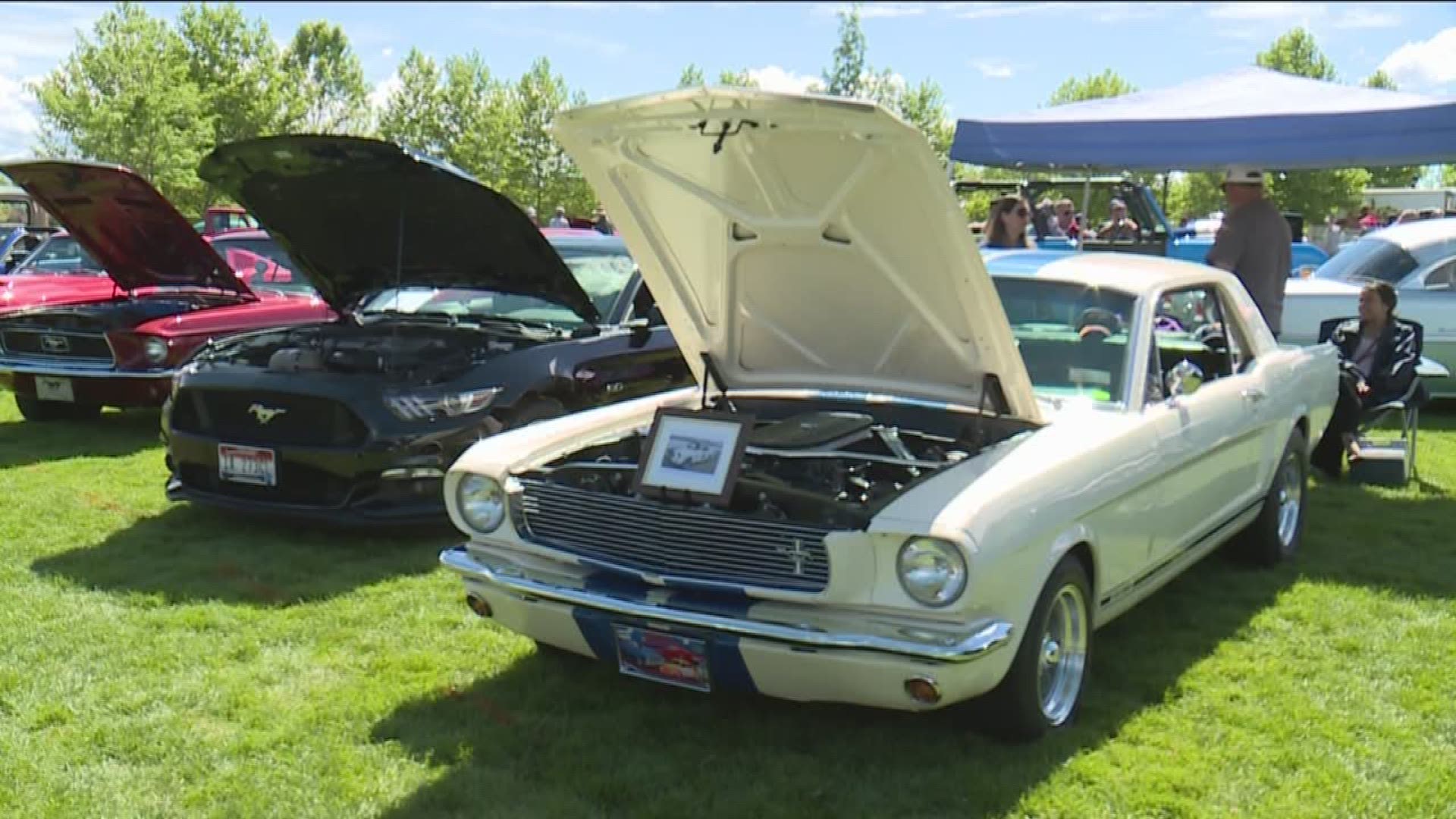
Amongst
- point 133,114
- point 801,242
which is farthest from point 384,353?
point 133,114

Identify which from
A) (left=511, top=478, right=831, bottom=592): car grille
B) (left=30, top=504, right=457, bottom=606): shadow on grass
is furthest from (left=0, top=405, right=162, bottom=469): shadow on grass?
(left=511, top=478, right=831, bottom=592): car grille

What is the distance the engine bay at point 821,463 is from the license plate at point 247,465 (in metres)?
2.04

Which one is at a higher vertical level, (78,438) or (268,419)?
(268,419)

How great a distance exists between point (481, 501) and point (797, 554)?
1165 millimetres

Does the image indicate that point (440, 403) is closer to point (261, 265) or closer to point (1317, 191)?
point (261, 265)

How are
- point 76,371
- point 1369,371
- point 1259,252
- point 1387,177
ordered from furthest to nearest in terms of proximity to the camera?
point 1387,177, point 76,371, point 1369,371, point 1259,252

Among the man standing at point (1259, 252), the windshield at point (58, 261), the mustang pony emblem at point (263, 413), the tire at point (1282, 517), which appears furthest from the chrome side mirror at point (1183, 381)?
the windshield at point (58, 261)

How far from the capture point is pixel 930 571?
10.8 ft

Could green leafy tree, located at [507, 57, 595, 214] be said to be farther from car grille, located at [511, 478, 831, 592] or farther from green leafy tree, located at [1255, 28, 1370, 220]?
car grille, located at [511, 478, 831, 592]

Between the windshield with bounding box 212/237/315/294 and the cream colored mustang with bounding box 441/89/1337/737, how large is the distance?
5600 millimetres

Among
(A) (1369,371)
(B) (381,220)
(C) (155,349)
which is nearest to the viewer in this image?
(B) (381,220)

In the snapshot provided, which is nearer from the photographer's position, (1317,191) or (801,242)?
(801,242)

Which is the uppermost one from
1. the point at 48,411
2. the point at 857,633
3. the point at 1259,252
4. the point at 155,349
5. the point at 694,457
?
the point at 1259,252

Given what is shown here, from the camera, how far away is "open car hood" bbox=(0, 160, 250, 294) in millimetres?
7508
